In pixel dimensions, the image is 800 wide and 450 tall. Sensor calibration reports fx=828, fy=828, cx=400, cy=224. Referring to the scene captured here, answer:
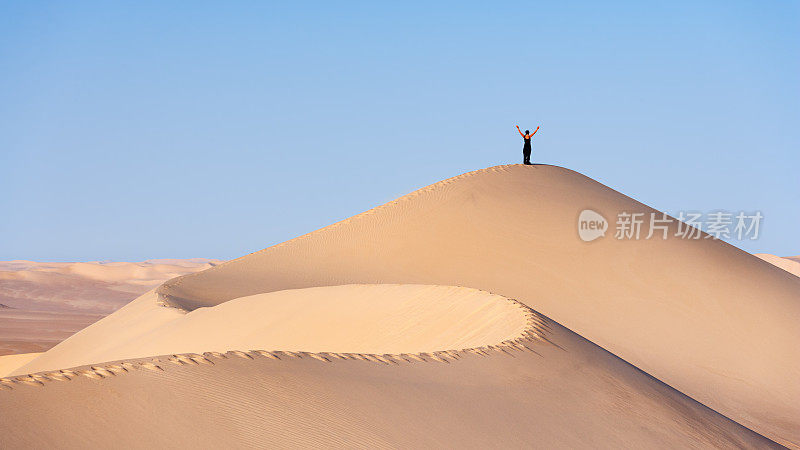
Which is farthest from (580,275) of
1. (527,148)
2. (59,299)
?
(59,299)

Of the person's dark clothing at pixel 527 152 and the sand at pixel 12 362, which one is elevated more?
the person's dark clothing at pixel 527 152

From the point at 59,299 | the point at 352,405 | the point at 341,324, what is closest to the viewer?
the point at 352,405

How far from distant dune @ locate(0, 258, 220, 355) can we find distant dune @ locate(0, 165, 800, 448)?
28.4 feet

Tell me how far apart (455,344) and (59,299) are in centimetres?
4768

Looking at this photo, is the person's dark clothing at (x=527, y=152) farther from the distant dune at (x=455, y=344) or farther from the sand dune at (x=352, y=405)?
the sand dune at (x=352, y=405)

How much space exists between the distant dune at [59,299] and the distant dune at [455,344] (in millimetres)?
8659

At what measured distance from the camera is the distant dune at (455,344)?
19.2ft

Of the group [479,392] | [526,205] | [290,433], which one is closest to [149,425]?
[290,433]

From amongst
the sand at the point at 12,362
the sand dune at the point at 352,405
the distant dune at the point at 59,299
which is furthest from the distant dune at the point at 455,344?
the distant dune at the point at 59,299

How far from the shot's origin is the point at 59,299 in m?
52.6

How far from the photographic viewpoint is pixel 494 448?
20.7 ft

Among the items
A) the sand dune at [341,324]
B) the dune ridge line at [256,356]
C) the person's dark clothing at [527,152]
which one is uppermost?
the person's dark clothing at [527,152]

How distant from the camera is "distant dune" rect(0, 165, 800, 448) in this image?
586 centimetres

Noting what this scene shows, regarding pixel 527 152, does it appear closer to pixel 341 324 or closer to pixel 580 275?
pixel 580 275
